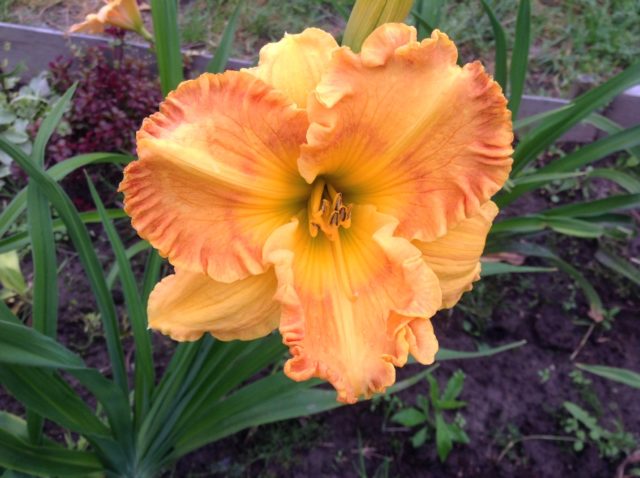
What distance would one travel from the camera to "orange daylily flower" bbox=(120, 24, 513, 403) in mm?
894

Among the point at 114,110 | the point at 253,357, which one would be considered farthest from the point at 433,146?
the point at 114,110

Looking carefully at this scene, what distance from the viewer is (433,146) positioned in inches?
38.5

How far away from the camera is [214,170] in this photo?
0.92 metres

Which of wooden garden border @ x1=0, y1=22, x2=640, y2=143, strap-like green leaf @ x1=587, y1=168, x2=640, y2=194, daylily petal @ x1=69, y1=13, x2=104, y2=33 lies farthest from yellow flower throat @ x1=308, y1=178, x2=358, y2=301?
wooden garden border @ x1=0, y1=22, x2=640, y2=143

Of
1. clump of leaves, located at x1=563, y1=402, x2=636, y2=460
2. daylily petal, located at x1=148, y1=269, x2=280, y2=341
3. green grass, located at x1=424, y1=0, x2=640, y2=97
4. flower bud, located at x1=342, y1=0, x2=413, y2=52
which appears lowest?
clump of leaves, located at x1=563, y1=402, x2=636, y2=460

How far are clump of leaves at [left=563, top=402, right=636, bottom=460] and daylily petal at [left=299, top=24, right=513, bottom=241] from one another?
4.68 ft

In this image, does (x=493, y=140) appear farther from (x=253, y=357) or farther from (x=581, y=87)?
(x=581, y=87)

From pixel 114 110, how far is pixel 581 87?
2.27 m

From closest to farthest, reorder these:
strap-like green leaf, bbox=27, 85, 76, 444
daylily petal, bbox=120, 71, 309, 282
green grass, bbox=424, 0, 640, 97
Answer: daylily petal, bbox=120, 71, 309, 282, strap-like green leaf, bbox=27, 85, 76, 444, green grass, bbox=424, 0, 640, 97

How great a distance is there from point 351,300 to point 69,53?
2.64 m

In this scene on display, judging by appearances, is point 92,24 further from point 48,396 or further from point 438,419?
point 438,419

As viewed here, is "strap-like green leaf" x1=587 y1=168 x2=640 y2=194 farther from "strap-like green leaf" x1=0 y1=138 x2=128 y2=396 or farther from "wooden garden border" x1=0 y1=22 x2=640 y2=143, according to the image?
"strap-like green leaf" x1=0 y1=138 x2=128 y2=396

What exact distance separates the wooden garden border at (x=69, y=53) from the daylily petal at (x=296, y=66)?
1.80 meters

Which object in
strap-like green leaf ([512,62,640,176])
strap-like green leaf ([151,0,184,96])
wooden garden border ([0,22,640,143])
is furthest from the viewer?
wooden garden border ([0,22,640,143])
